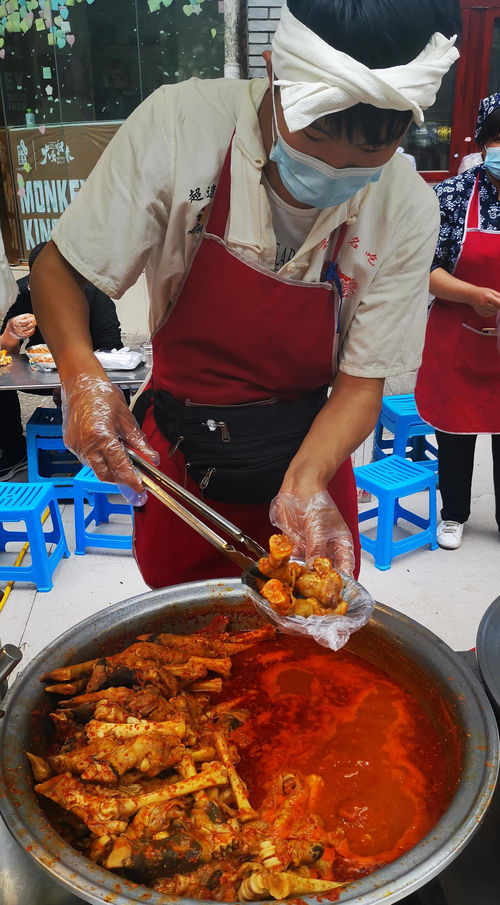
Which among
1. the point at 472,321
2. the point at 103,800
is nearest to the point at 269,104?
the point at 103,800

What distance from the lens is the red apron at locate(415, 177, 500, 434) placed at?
347 centimetres

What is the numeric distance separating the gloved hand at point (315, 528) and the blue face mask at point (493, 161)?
2397 millimetres

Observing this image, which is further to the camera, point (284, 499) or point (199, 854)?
point (284, 499)

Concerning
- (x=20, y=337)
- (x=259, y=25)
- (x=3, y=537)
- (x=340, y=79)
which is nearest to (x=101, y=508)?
(x=3, y=537)

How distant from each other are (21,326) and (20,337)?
0.29ft

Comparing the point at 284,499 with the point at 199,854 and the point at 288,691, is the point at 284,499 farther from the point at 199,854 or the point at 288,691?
the point at 199,854

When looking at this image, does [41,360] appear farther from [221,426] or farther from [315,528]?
[315,528]

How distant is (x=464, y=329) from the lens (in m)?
3.57

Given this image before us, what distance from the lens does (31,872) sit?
1128 millimetres

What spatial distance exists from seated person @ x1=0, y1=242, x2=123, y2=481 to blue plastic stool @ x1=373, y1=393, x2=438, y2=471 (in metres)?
1.76

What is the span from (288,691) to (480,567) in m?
2.55

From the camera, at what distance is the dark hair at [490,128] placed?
128 inches

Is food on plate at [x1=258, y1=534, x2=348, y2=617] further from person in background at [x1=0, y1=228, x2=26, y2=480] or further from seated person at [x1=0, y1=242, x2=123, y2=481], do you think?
person in background at [x1=0, y1=228, x2=26, y2=480]

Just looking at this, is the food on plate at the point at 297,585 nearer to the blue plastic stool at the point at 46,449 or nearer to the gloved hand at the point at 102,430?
the gloved hand at the point at 102,430
